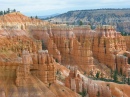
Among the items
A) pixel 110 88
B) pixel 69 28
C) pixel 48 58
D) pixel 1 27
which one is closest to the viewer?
pixel 48 58

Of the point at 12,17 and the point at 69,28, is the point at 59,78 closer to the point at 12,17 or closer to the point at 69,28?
the point at 69,28

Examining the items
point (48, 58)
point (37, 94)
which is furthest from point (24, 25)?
point (37, 94)

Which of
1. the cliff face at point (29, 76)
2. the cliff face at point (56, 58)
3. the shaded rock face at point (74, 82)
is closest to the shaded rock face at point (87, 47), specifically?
the cliff face at point (56, 58)

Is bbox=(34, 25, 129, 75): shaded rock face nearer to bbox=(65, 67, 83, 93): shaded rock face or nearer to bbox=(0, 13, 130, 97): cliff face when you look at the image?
bbox=(0, 13, 130, 97): cliff face

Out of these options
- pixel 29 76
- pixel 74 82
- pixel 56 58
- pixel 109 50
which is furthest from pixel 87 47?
pixel 29 76

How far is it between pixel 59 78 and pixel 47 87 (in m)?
15.6

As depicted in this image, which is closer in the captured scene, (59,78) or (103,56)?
(59,78)

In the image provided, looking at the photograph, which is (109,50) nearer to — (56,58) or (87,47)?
(87,47)

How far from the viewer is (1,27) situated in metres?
98.7

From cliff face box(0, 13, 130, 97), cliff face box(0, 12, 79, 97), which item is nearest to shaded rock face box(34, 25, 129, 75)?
cliff face box(0, 13, 130, 97)

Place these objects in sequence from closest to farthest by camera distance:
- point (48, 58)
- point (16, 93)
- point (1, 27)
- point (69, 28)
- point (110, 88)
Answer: point (16, 93)
point (48, 58)
point (110, 88)
point (1, 27)
point (69, 28)

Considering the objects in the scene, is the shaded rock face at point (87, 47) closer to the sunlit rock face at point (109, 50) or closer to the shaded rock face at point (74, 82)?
the sunlit rock face at point (109, 50)

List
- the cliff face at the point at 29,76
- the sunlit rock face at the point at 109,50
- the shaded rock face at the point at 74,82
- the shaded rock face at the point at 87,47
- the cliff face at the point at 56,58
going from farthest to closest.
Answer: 1. the sunlit rock face at the point at 109,50
2. the shaded rock face at the point at 87,47
3. the shaded rock face at the point at 74,82
4. the cliff face at the point at 56,58
5. the cliff face at the point at 29,76

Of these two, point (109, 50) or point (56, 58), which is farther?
point (109, 50)
